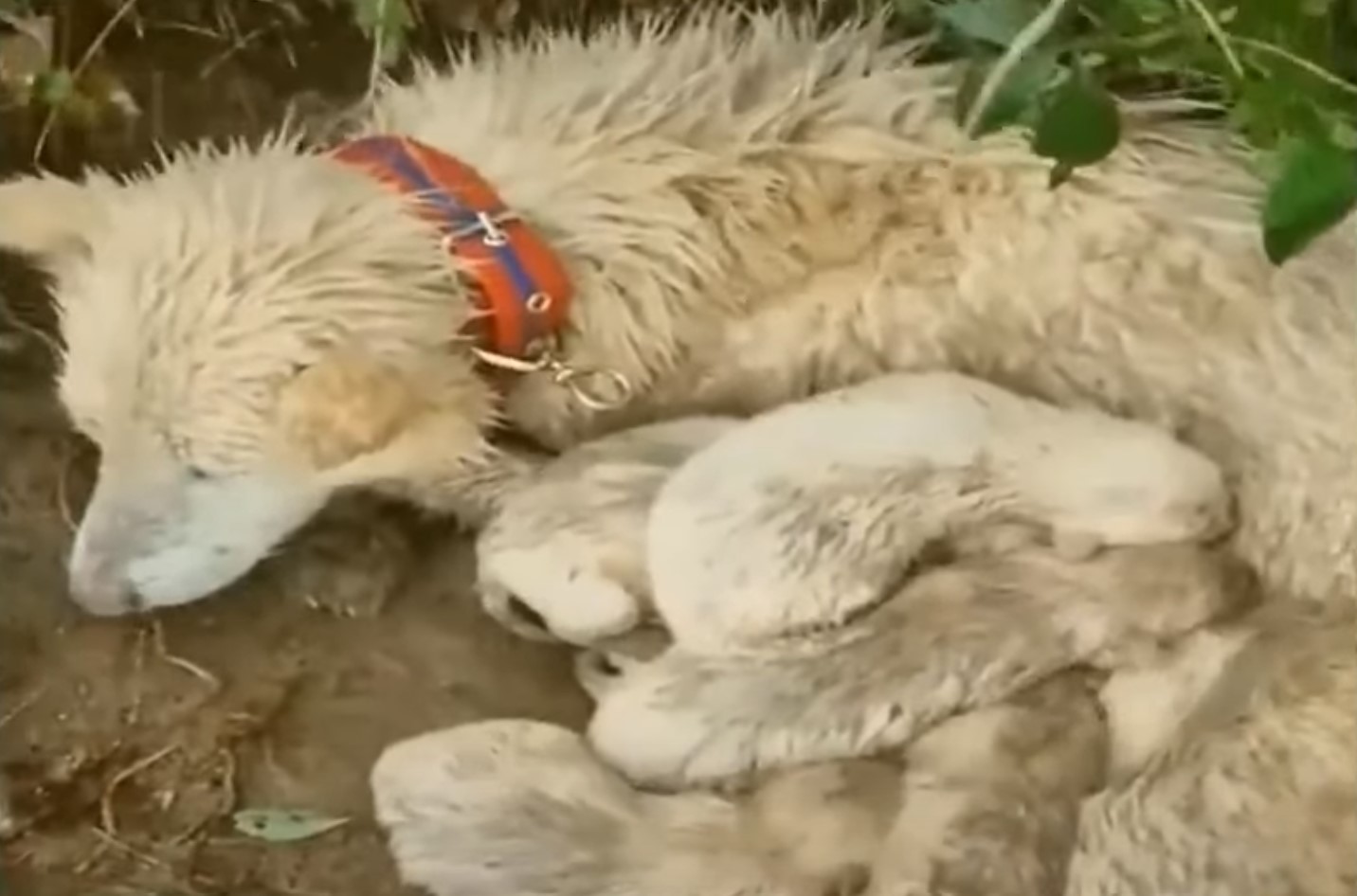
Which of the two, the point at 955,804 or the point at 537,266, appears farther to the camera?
the point at 537,266

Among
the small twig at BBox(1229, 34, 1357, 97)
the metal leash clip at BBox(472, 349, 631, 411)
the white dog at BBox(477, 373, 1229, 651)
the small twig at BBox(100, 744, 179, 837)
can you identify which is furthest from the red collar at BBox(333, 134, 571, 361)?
the small twig at BBox(1229, 34, 1357, 97)

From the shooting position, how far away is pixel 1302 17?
54.5 inches

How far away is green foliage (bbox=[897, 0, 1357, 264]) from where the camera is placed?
1.29 meters

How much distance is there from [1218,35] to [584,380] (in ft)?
1.56

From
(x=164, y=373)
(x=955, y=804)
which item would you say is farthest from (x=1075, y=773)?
(x=164, y=373)

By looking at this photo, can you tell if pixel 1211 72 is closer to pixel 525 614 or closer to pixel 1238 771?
pixel 1238 771

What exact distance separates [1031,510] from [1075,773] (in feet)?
0.55

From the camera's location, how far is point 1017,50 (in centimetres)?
134

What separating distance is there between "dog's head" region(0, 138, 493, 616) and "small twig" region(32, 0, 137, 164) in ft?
0.42

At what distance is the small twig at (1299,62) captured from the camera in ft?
4.46

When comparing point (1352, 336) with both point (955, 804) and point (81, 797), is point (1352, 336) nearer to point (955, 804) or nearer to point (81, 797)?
point (955, 804)

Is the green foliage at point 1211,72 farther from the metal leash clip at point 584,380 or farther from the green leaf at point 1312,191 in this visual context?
the metal leash clip at point 584,380

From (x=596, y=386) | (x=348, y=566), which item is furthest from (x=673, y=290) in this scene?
(x=348, y=566)

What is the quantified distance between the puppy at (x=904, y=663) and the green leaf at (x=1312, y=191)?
10.1 inches
